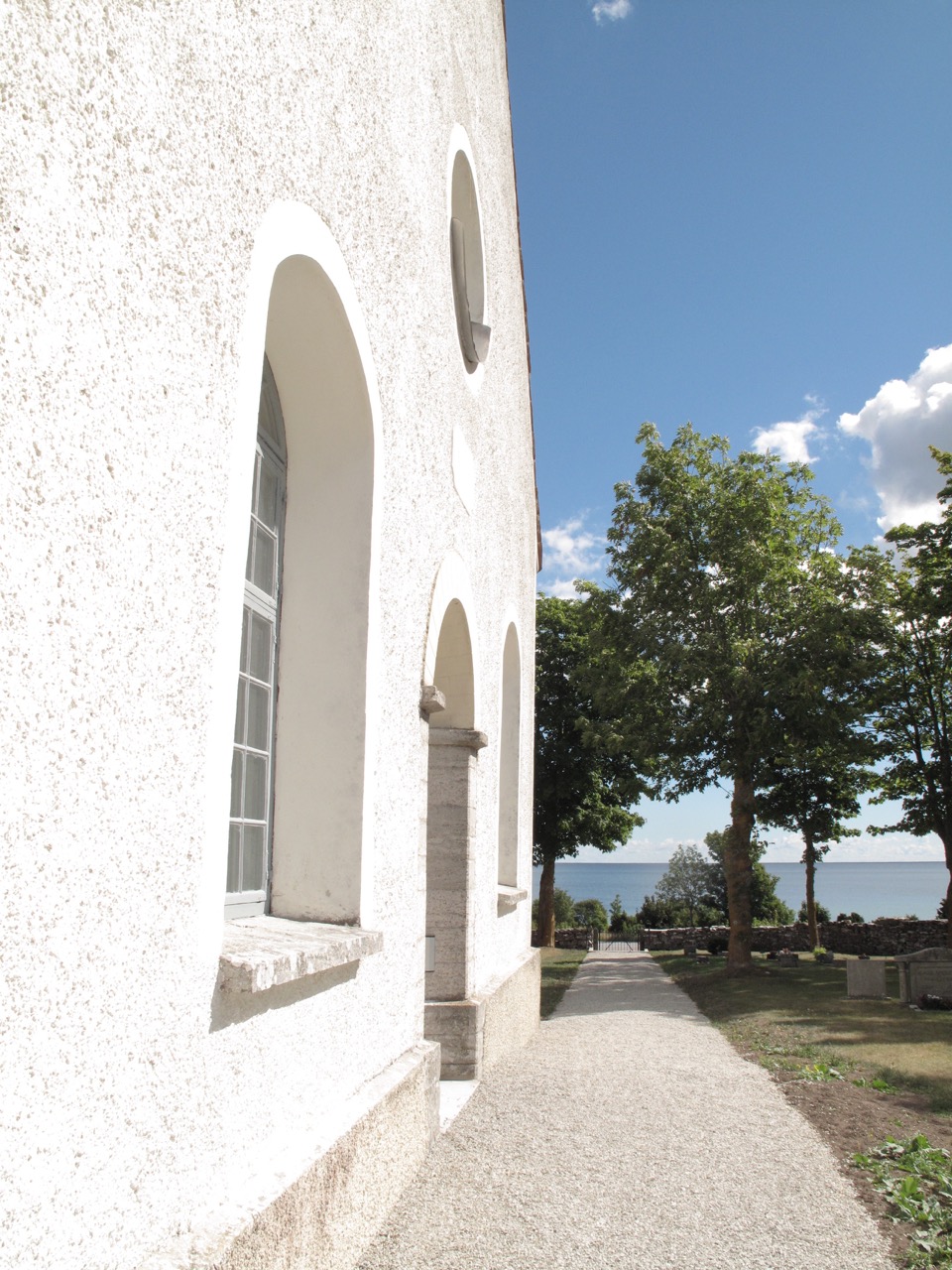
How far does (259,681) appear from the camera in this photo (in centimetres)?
398

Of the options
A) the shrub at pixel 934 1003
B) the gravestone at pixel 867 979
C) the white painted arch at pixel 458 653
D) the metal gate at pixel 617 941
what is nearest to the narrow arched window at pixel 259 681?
the white painted arch at pixel 458 653

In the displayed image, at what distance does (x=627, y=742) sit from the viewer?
20.8 meters

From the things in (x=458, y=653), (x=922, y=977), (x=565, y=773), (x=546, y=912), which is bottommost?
(x=546, y=912)

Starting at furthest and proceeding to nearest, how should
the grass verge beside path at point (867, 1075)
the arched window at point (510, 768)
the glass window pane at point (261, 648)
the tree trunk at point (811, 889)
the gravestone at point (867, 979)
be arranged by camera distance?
1. the tree trunk at point (811, 889)
2. the gravestone at point (867, 979)
3. the arched window at point (510, 768)
4. the grass verge beside path at point (867, 1075)
5. the glass window pane at point (261, 648)

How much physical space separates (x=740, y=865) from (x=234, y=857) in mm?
18517

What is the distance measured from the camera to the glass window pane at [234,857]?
361 centimetres

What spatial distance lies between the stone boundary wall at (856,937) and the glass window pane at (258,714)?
1005 inches

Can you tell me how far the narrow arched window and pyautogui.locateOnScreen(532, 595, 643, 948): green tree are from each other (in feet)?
79.1

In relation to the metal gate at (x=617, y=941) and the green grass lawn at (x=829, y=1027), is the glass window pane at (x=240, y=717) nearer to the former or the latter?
the green grass lawn at (x=829, y=1027)

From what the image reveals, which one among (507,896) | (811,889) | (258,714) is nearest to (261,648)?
(258,714)

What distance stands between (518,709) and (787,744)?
10486 mm

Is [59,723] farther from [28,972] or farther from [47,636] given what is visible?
[28,972]

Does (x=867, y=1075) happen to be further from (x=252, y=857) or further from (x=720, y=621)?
(x=720, y=621)

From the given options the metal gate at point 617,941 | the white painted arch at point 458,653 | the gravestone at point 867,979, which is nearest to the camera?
the white painted arch at point 458,653
